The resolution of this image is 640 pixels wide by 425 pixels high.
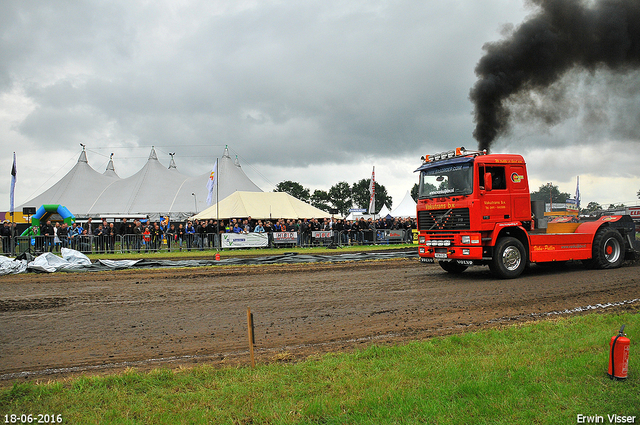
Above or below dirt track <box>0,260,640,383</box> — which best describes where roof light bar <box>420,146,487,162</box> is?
above

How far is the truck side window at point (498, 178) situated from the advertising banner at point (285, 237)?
14389 millimetres

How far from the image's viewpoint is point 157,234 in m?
22.4

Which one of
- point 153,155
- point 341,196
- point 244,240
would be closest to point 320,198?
point 341,196

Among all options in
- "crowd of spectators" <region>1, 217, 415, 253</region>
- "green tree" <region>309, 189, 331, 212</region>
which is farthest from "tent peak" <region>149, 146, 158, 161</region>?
"green tree" <region>309, 189, 331, 212</region>

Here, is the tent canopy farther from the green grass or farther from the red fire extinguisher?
the red fire extinguisher

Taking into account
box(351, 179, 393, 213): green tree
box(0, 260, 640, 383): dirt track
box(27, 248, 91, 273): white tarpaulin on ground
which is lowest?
box(0, 260, 640, 383): dirt track

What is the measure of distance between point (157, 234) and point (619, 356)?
71.0 ft

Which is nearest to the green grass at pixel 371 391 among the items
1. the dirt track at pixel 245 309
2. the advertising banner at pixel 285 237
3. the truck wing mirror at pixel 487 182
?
the dirt track at pixel 245 309

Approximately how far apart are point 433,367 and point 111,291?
880cm

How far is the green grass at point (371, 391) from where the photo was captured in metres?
3.66

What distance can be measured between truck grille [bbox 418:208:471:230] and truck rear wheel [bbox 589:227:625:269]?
515 centimetres

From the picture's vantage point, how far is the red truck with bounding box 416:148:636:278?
11.1m

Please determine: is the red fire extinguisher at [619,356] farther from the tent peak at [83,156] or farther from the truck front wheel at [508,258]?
the tent peak at [83,156]

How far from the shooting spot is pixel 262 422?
3596 mm
